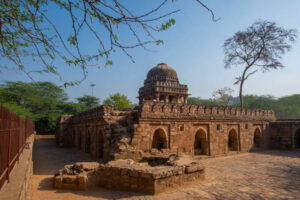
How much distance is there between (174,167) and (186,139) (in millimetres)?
5653

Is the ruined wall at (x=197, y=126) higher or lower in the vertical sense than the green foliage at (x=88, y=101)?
lower

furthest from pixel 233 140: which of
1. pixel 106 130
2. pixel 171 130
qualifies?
pixel 106 130

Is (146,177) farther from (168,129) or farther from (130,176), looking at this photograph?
(168,129)

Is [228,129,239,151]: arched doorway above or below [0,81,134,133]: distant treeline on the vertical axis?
below

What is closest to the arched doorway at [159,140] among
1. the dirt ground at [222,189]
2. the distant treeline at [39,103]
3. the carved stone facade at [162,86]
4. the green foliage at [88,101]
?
the dirt ground at [222,189]

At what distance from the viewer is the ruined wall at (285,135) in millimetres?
16842

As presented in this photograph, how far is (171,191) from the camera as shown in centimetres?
632

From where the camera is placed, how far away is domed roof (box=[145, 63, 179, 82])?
2417 cm

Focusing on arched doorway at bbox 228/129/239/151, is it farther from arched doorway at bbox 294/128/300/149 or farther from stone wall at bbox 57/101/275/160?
arched doorway at bbox 294/128/300/149

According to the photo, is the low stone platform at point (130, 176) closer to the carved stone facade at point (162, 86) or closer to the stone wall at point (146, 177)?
the stone wall at point (146, 177)

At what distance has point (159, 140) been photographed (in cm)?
1190

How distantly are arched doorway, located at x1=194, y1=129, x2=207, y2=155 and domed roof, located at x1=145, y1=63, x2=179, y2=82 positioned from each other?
37.4 ft

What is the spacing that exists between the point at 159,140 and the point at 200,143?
342 cm

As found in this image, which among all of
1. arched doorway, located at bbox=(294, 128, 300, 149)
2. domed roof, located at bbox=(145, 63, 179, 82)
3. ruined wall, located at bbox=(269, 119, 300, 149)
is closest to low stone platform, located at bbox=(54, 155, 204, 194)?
ruined wall, located at bbox=(269, 119, 300, 149)
